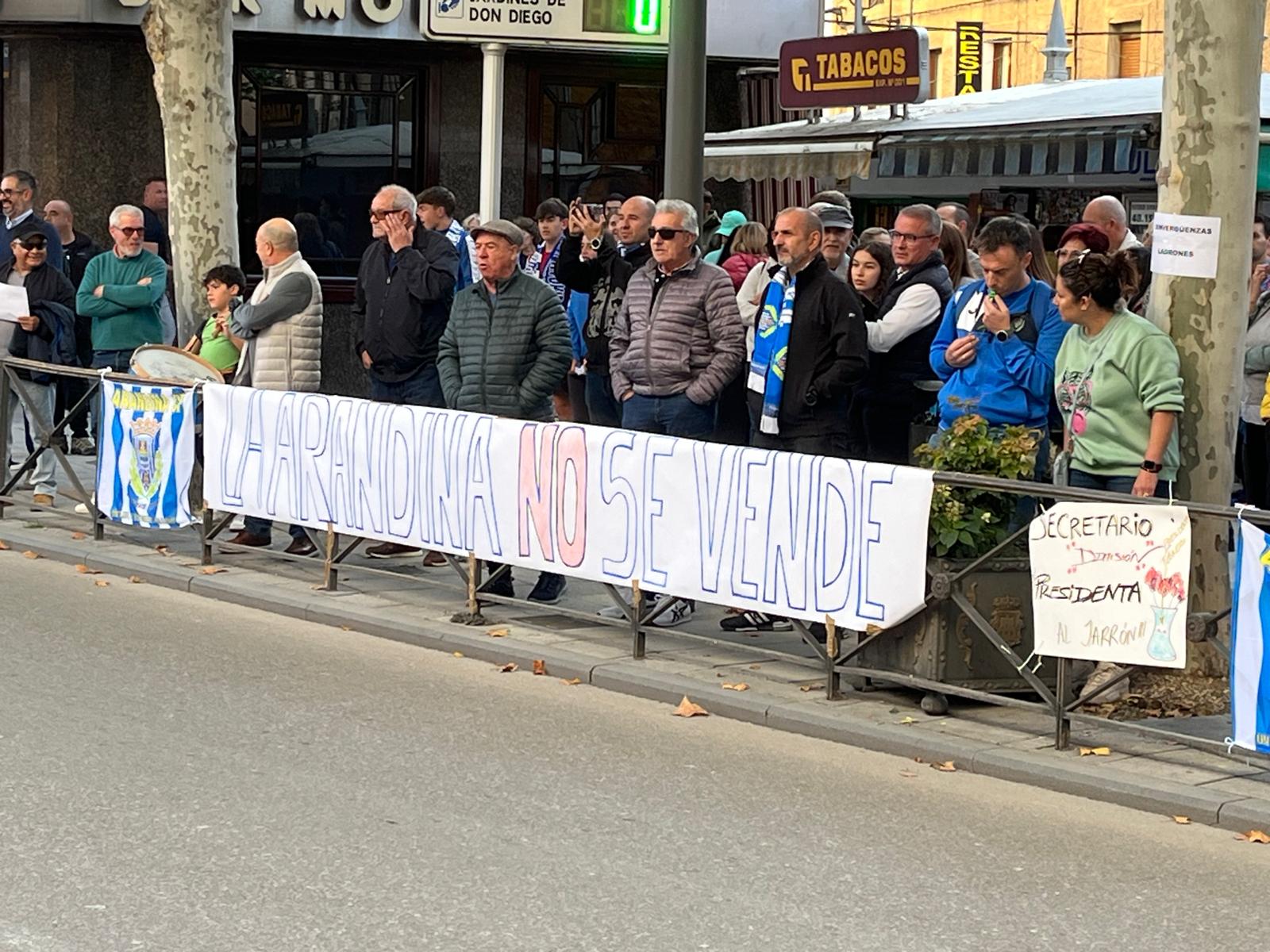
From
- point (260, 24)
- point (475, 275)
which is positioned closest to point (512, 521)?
point (475, 275)

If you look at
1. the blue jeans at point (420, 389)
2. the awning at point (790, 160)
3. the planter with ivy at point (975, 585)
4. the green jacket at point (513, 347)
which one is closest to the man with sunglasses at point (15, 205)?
the blue jeans at point (420, 389)

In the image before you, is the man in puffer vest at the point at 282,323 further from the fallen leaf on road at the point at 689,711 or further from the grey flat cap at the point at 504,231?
the fallen leaf on road at the point at 689,711

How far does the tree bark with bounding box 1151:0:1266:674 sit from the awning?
8.40 m

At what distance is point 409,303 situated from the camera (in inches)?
462

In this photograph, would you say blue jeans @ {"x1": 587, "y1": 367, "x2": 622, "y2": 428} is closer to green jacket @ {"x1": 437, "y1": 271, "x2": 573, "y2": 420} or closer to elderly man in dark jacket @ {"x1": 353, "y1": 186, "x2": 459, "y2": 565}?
elderly man in dark jacket @ {"x1": 353, "y1": 186, "x2": 459, "y2": 565}

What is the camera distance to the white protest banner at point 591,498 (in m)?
8.24

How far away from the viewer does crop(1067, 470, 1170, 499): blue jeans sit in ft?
27.4

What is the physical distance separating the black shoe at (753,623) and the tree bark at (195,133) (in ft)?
17.7

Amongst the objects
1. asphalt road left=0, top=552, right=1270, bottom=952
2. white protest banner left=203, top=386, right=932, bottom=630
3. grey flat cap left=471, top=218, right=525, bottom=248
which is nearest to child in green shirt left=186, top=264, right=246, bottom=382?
white protest banner left=203, top=386, right=932, bottom=630

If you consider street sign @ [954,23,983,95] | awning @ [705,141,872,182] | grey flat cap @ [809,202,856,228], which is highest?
street sign @ [954,23,983,95]

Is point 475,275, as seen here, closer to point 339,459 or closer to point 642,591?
point 339,459

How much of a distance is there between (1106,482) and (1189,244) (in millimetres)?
996

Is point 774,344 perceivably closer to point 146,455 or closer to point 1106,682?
point 1106,682

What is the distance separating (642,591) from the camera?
30.9ft
